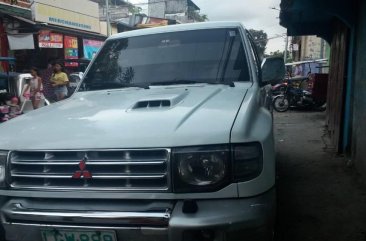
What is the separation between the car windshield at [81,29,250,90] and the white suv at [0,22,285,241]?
Result: 665 mm

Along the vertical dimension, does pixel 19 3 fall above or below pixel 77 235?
above

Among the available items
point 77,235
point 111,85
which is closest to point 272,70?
point 111,85

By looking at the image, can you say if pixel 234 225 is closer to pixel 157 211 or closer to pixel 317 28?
pixel 157 211

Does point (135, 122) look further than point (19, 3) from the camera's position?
No

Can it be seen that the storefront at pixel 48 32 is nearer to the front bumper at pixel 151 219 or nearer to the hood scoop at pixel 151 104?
the hood scoop at pixel 151 104

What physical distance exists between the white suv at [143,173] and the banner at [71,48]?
15.9 m

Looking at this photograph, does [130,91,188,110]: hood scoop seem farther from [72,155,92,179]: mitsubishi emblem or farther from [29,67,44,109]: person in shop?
[29,67,44,109]: person in shop

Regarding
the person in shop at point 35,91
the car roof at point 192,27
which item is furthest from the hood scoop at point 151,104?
the person in shop at point 35,91

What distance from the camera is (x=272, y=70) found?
330 cm

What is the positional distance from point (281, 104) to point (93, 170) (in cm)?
1227

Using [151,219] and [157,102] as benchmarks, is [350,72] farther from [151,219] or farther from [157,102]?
[151,219]

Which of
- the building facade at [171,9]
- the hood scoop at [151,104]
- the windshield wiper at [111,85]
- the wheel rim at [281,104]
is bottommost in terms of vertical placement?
the wheel rim at [281,104]

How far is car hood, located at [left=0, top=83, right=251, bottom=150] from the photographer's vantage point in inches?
76.4

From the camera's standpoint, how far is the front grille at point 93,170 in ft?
6.36
